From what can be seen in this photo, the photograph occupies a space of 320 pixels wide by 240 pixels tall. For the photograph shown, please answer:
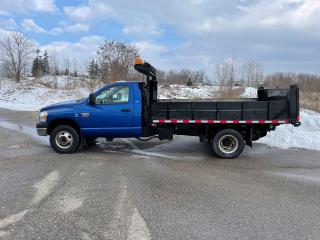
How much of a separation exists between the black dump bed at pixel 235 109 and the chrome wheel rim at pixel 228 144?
546 mm

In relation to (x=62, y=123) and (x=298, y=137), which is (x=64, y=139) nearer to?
(x=62, y=123)

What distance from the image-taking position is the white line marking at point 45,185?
5.69m

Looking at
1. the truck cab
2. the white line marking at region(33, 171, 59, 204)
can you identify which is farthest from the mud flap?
the white line marking at region(33, 171, 59, 204)

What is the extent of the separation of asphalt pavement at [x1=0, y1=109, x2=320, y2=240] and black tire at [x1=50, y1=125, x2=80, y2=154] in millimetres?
284

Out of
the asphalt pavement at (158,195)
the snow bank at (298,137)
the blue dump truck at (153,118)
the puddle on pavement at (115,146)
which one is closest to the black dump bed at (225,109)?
the blue dump truck at (153,118)

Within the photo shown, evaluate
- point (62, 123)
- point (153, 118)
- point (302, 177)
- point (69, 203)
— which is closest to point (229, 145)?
point (153, 118)

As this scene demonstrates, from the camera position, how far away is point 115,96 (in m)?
9.37

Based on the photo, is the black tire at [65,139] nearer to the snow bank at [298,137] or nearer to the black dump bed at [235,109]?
the black dump bed at [235,109]

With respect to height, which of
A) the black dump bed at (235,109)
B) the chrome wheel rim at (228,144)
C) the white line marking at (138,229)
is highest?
the black dump bed at (235,109)

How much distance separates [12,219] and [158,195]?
2.28 metres

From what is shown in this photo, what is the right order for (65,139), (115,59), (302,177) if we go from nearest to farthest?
1. (302,177)
2. (65,139)
3. (115,59)

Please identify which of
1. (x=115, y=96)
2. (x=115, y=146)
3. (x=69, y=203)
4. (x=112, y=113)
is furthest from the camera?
(x=115, y=146)

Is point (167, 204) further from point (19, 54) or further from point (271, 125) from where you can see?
point (19, 54)

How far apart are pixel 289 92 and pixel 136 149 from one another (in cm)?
455
